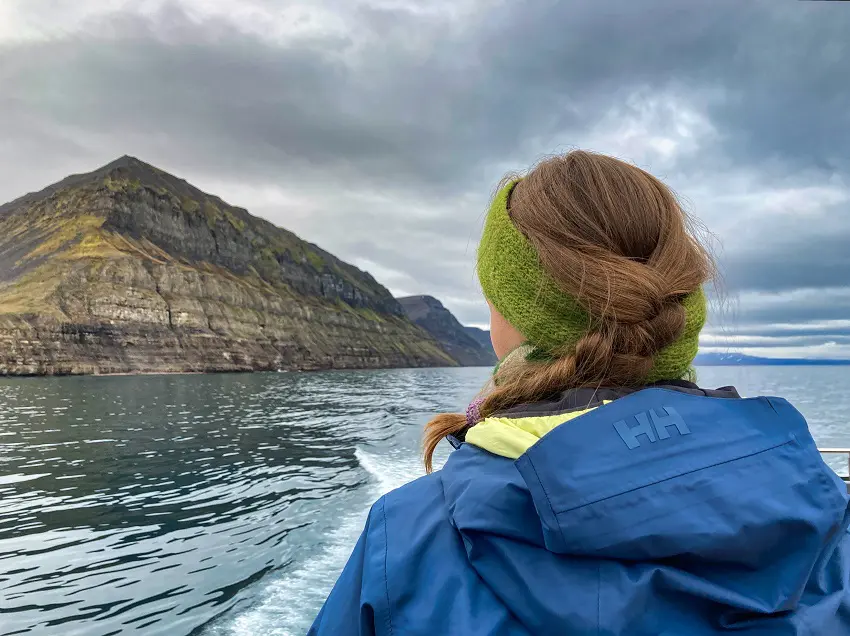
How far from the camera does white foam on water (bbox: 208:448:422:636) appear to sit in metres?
6.33

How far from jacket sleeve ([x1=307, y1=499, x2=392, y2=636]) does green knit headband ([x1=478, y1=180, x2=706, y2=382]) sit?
658mm

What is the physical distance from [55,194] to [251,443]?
17752 centimetres

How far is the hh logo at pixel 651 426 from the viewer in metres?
1.11

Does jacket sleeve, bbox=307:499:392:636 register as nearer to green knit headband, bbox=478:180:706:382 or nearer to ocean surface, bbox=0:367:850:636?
green knit headband, bbox=478:180:706:382

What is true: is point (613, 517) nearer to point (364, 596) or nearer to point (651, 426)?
point (651, 426)

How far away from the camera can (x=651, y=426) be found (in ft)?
3.67

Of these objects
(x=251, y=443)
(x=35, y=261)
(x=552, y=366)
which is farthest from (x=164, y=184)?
(x=552, y=366)

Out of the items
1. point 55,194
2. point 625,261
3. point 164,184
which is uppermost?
point 164,184

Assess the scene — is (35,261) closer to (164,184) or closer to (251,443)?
(164,184)

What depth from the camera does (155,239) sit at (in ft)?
503

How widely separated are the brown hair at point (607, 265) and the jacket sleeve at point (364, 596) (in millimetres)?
475

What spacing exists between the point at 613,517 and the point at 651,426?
201mm

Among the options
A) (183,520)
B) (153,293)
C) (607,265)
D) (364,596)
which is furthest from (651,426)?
(153,293)

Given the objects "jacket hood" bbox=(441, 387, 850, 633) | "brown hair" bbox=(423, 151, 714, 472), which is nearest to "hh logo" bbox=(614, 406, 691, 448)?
"jacket hood" bbox=(441, 387, 850, 633)
